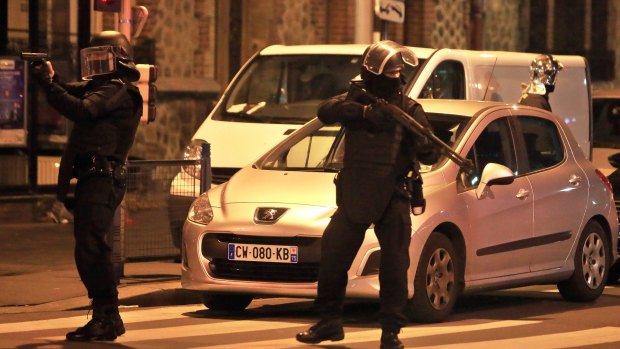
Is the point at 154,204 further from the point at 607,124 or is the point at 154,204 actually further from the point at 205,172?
the point at 607,124

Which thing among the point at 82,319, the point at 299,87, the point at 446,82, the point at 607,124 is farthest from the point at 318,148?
the point at 607,124

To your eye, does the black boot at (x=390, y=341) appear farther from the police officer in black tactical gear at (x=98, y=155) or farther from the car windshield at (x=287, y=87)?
the car windshield at (x=287, y=87)

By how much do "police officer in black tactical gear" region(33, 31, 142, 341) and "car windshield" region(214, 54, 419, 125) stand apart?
5.60 m

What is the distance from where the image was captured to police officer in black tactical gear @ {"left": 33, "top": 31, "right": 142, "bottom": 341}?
33.9 feet

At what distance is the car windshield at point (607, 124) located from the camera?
18.9 m

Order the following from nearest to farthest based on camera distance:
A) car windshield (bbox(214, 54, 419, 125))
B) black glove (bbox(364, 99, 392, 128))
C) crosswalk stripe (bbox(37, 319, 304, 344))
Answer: black glove (bbox(364, 99, 392, 128)), crosswalk stripe (bbox(37, 319, 304, 344)), car windshield (bbox(214, 54, 419, 125))

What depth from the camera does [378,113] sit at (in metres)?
10.1

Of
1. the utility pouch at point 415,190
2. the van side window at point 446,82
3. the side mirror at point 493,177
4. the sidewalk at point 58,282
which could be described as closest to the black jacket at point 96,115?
the utility pouch at point 415,190

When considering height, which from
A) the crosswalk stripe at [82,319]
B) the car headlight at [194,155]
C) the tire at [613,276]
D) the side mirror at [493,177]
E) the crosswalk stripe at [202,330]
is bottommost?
the tire at [613,276]

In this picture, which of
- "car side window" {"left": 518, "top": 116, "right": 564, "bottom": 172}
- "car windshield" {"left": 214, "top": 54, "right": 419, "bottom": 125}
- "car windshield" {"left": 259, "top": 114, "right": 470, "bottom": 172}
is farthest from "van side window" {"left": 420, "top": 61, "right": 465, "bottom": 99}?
"car windshield" {"left": 259, "top": 114, "right": 470, "bottom": 172}

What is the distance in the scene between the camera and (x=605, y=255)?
547 inches

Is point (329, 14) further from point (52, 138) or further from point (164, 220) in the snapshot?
point (164, 220)

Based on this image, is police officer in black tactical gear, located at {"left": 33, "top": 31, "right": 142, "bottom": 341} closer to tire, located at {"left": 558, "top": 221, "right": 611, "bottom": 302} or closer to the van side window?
tire, located at {"left": 558, "top": 221, "right": 611, "bottom": 302}

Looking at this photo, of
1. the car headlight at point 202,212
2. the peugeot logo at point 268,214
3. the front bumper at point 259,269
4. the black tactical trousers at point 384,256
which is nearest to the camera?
the black tactical trousers at point 384,256
